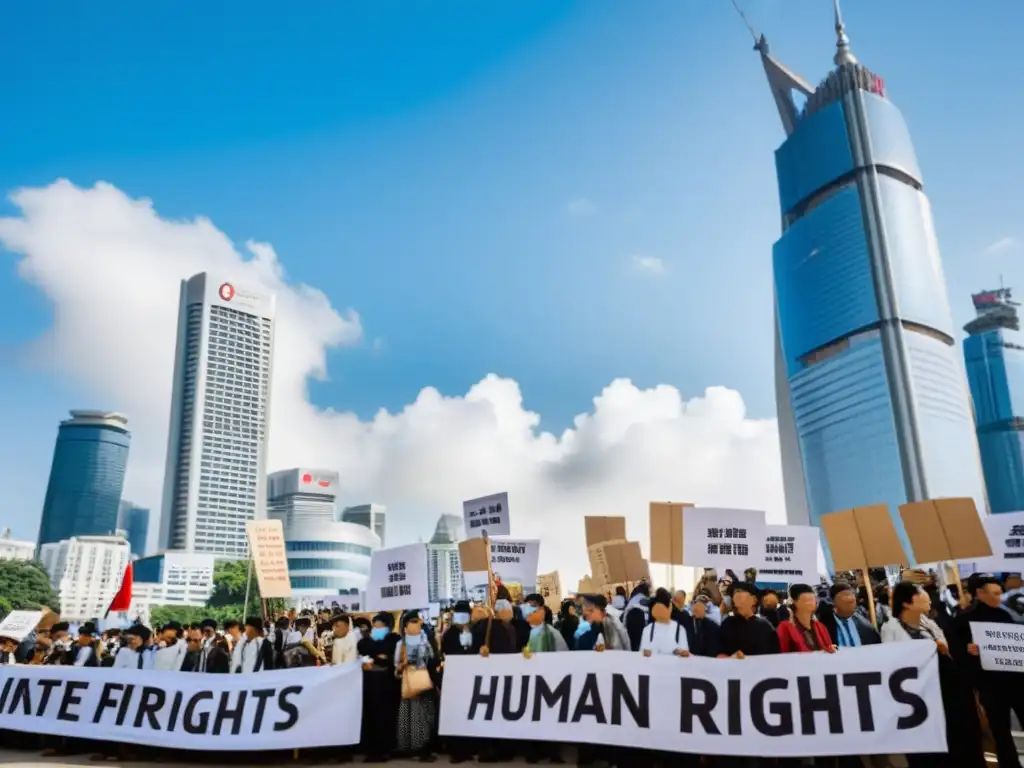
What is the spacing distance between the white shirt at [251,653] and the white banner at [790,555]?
5.98 m

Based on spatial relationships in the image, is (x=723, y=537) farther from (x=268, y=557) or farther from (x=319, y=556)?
(x=319, y=556)

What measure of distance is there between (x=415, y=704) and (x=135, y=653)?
417 centimetres

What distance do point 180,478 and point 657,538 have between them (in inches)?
6620

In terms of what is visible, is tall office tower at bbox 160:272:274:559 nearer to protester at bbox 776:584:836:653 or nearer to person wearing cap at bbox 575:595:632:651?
person wearing cap at bbox 575:595:632:651

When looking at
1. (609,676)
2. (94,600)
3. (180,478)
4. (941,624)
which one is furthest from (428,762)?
(94,600)

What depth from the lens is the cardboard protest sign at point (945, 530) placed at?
8.57m

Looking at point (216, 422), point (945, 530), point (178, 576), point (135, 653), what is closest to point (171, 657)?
point (135, 653)

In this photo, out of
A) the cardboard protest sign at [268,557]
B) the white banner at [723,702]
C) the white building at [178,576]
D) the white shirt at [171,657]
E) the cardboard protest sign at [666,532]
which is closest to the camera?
the white banner at [723,702]

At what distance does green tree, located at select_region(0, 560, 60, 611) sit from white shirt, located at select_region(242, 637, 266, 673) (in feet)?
236

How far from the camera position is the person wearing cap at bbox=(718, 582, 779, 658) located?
7062mm

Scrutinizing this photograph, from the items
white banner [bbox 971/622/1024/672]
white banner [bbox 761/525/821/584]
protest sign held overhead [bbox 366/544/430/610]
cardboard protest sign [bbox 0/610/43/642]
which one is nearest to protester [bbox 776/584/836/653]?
white banner [bbox 971/622/1024/672]

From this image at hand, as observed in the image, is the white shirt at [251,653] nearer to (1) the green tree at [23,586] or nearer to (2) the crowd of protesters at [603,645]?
(2) the crowd of protesters at [603,645]

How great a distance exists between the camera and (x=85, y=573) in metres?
169

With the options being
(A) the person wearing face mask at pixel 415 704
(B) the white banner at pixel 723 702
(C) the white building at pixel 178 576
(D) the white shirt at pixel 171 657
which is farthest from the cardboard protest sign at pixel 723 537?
(C) the white building at pixel 178 576
